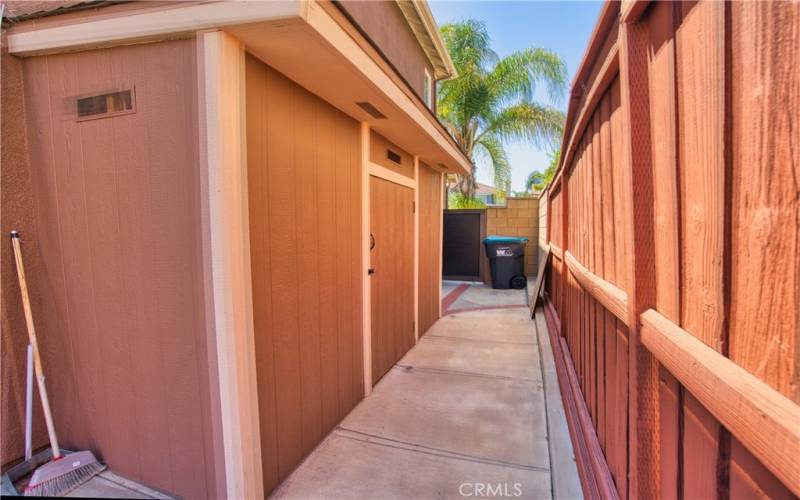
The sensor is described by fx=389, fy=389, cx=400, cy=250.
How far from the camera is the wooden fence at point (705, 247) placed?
1.77 ft

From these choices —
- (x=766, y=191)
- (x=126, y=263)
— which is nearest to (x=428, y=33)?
(x=126, y=263)

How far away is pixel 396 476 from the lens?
2162 millimetres

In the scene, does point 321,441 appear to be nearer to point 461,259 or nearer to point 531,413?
point 531,413

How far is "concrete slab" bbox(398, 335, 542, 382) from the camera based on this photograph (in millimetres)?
3652

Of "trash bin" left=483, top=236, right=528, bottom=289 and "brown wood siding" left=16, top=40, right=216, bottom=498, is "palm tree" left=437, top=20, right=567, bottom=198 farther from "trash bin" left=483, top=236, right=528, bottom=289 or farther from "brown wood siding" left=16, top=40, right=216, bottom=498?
"brown wood siding" left=16, top=40, right=216, bottom=498

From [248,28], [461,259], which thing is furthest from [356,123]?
[461,259]

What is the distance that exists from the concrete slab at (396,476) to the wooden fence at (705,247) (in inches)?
29.8

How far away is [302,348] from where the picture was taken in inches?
90.5

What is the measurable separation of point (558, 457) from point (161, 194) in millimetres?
2516

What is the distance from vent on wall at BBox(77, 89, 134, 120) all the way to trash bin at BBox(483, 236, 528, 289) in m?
6.70

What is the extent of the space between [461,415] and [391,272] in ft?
4.75

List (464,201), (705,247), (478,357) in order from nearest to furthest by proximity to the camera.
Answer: (705,247) < (478,357) < (464,201)

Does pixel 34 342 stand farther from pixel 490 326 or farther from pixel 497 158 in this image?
pixel 497 158

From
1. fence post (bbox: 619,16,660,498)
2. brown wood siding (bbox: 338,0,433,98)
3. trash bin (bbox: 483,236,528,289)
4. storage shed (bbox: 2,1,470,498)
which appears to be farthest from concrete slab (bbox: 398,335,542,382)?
trash bin (bbox: 483,236,528,289)
